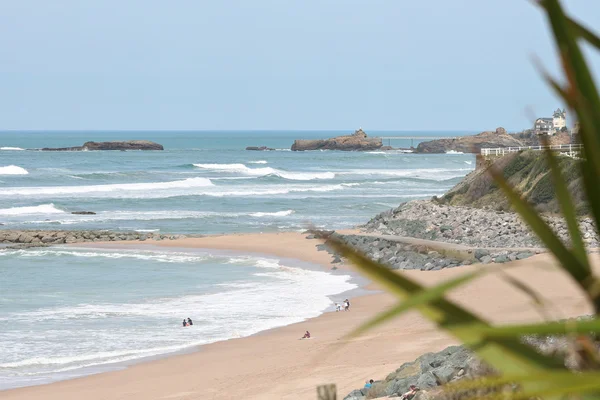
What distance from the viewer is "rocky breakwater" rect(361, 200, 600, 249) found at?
23594 mm

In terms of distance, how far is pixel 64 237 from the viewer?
31.0m

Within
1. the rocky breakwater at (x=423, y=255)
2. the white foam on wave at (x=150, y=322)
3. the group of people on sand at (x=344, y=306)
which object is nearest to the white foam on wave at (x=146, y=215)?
the rocky breakwater at (x=423, y=255)

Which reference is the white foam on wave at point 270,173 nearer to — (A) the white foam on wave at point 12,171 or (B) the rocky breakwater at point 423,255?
Answer: (A) the white foam on wave at point 12,171

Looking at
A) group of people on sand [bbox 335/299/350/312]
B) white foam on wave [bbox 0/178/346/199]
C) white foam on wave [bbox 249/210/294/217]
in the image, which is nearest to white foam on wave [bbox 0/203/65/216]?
white foam on wave [bbox 0/178/346/199]

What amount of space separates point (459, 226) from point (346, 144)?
95500 mm

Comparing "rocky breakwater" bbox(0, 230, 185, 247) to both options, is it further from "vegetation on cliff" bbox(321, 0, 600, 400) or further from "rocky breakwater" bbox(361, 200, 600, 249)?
"vegetation on cliff" bbox(321, 0, 600, 400)

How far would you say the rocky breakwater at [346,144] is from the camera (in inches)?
4729

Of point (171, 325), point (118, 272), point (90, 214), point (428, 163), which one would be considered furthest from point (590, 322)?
point (428, 163)

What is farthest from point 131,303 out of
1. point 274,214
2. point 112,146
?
point 112,146

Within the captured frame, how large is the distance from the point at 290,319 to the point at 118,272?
309 inches

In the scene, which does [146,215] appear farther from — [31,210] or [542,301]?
[542,301]

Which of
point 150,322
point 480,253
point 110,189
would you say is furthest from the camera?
point 110,189

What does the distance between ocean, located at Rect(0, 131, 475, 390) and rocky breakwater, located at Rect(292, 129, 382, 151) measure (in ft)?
204

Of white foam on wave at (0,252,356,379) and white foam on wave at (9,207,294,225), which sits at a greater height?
white foam on wave at (0,252,356,379)
